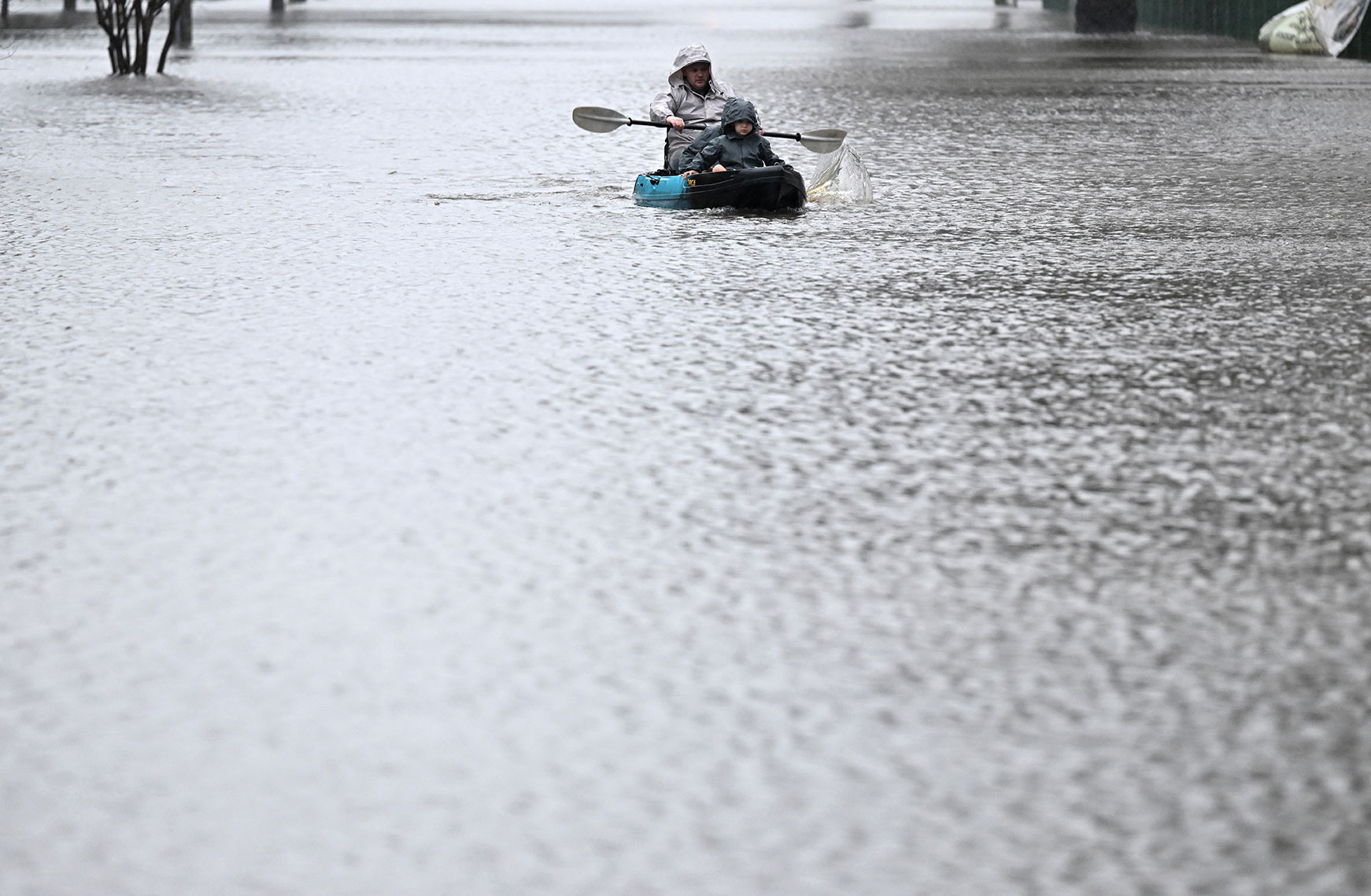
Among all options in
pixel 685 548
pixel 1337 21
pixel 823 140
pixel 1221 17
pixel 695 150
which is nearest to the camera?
pixel 685 548

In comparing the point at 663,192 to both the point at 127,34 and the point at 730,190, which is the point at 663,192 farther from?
the point at 127,34

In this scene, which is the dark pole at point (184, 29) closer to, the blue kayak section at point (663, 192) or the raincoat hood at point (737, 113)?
the blue kayak section at point (663, 192)

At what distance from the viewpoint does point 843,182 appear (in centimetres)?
1283

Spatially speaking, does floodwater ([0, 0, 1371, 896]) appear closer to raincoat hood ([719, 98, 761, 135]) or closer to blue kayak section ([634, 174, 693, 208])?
blue kayak section ([634, 174, 693, 208])

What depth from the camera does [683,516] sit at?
5508mm

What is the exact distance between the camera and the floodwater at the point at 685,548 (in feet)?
11.5

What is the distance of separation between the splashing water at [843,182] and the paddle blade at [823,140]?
534 mm

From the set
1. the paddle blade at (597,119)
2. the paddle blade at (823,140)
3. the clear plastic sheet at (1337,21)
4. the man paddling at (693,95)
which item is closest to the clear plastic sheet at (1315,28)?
the clear plastic sheet at (1337,21)

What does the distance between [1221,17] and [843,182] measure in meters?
29.9

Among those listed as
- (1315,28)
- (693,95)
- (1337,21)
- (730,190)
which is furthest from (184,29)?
(730,190)

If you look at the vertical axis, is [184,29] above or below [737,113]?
below

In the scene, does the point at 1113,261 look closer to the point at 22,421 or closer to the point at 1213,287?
the point at 1213,287

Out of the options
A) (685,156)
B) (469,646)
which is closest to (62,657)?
(469,646)

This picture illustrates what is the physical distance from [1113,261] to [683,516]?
510 cm
